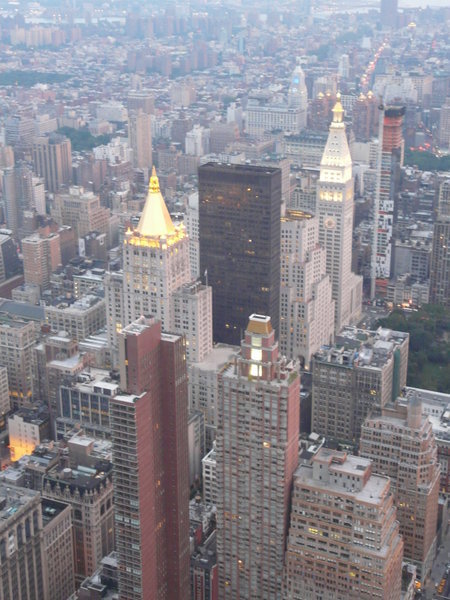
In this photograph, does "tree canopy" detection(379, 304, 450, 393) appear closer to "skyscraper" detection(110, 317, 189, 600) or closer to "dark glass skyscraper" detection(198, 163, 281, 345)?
"dark glass skyscraper" detection(198, 163, 281, 345)

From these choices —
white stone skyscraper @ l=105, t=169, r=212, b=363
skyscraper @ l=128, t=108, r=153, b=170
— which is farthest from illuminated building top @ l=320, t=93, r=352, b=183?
skyscraper @ l=128, t=108, r=153, b=170

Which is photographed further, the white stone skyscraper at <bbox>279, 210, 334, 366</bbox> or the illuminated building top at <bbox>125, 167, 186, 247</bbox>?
the white stone skyscraper at <bbox>279, 210, 334, 366</bbox>

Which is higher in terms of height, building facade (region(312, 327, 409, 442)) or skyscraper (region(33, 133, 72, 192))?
skyscraper (region(33, 133, 72, 192))

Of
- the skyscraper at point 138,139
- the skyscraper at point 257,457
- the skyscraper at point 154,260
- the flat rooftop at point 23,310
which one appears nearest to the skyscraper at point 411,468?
the skyscraper at point 257,457

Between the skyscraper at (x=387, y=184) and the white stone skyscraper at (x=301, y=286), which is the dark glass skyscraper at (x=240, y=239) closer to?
the white stone skyscraper at (x=301, y=286)

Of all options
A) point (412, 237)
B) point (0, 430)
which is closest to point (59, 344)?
point (0, 430)

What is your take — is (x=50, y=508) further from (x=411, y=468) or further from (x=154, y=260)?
(x=411, y=468)

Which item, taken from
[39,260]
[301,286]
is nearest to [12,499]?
[301,286]
